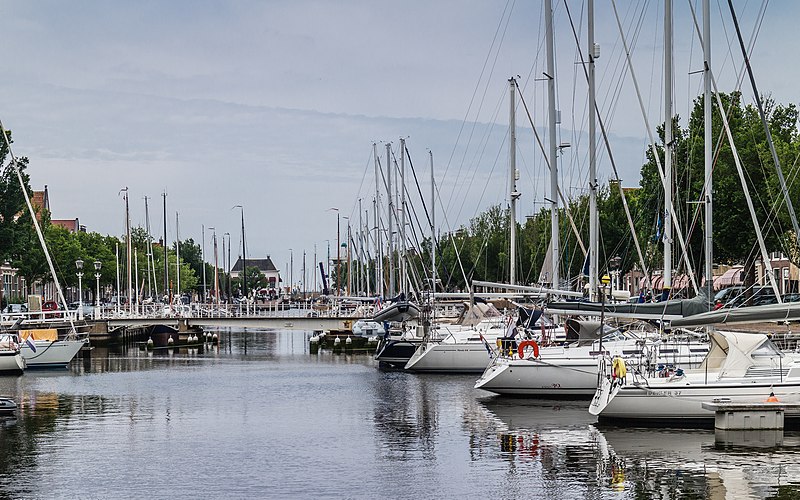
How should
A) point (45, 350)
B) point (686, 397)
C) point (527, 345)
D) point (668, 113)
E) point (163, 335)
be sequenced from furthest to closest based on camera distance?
point (163, 335), point (45, 350), point (668, 113), point (527, 345), point (686, 397)

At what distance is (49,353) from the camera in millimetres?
71375

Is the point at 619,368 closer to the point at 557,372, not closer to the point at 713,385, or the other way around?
the point at 713,385

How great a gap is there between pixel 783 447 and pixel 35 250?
9290 centimetres

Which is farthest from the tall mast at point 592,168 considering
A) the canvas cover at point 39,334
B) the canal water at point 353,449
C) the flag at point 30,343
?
the canvas cover at point 39,334

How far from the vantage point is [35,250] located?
11531cm

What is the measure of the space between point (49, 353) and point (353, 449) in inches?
1539

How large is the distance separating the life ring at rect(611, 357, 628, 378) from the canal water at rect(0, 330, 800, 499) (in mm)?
1798

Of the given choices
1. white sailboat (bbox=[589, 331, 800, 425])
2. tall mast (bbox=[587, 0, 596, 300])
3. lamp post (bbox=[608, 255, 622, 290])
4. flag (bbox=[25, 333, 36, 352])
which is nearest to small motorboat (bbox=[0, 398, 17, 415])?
white sailboat (bbox=[589, 331, 800, 425])

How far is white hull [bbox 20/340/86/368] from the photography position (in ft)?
232

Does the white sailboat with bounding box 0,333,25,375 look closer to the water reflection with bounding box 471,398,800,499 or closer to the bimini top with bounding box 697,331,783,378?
the water reflection with bounding box 471,398,800,499

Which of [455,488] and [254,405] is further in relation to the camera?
[254,405]

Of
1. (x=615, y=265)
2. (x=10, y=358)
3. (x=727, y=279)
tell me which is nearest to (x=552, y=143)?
(x=615, y=265)

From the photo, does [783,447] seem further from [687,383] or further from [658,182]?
[658,182]

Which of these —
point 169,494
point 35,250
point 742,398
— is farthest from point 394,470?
point 35,250
